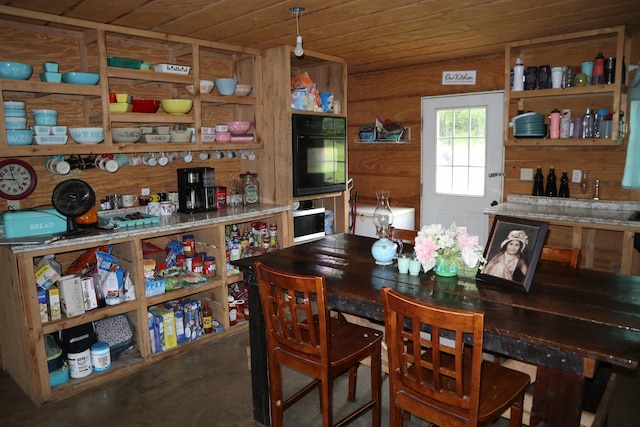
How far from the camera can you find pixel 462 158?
14.9ft

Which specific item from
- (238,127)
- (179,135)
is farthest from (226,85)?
(179,135)

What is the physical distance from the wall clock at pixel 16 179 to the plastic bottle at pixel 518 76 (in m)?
3.67

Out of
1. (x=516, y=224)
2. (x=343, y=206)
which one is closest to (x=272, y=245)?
(x=343, y=206)

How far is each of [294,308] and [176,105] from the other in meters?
2.07

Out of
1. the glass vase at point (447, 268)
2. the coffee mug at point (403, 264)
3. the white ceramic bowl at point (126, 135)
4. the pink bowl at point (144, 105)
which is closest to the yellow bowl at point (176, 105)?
the pink bowl at point (144, 105)

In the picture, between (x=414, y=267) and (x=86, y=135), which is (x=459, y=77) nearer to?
(x=414, y=267)

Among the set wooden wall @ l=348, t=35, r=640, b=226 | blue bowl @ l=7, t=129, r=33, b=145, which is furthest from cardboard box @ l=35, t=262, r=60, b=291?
wooden wall @ l=348, t=35, r=640, b=226

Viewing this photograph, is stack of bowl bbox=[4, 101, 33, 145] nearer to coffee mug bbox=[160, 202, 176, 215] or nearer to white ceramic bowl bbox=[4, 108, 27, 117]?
white ceramic bowl bbox=[4, 108, 27, 117]

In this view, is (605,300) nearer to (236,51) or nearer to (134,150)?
(134,150)

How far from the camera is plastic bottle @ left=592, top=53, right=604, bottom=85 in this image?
136 inches

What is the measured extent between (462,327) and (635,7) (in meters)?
2.64

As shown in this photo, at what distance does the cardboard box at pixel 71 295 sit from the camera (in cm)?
263

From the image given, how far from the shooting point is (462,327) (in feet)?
4.63

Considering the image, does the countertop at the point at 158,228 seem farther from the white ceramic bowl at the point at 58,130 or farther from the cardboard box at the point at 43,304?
the white ceramic bowl at the point at 58,130
